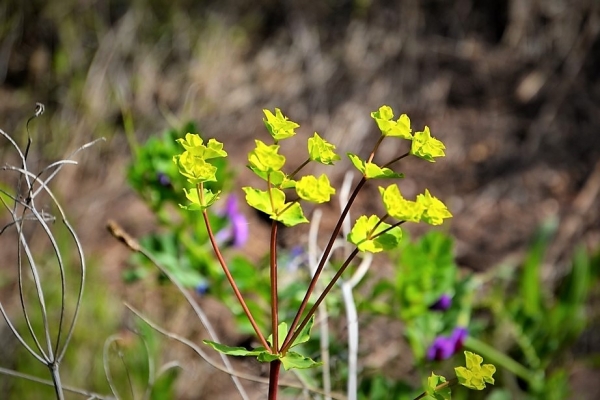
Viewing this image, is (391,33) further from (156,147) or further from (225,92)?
(156,147)

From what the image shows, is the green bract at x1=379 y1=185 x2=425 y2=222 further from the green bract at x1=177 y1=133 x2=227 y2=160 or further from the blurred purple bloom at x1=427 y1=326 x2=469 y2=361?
the blurred purple bloom at x1=427 y1=326 x2=469 y2=361

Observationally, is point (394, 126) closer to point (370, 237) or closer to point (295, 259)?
point (370, 237)

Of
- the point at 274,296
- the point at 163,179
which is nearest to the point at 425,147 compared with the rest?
the point at 274,296

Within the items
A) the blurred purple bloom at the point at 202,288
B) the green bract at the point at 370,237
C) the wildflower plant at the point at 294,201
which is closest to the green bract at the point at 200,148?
the wildflower plant at the point at 294,201

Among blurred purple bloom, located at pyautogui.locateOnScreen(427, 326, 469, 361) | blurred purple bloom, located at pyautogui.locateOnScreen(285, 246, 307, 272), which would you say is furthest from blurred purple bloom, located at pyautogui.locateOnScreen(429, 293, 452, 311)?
blurred purple bloom, located at pyautogui.locateOnScreen(285, 246, 307, 272)

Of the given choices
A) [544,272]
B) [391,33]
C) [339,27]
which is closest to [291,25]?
[339,27]

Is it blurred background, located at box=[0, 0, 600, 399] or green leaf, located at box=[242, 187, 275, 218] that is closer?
green leaf, located at box=[242, 187, 275, 218]

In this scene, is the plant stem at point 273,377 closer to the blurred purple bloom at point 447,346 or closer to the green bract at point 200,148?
the green bract at point 200,148
